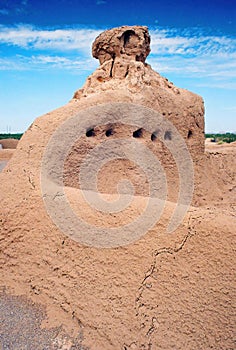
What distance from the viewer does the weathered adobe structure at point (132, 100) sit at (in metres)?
4.75

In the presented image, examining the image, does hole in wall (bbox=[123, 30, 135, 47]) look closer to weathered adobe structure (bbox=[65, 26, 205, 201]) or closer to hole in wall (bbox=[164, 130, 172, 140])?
weathered adobe structure (bbox=[65, 26, 205, 201])

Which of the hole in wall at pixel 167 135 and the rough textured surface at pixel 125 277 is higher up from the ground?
the hole in wall at pixel 167 135

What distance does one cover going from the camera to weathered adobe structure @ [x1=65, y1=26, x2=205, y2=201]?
4.75 meters

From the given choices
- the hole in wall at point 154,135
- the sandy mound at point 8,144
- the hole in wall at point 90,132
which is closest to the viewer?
the hole in wall at point 90,132

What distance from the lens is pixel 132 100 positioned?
4.98 metres

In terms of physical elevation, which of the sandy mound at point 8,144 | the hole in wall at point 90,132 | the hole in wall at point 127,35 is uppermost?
the hole in wall at point 127,35

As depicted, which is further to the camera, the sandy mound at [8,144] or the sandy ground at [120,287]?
the sandy mound at [8,144]

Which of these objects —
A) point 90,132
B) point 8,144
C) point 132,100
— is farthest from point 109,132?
point 8,144

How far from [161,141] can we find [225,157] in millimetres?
2868

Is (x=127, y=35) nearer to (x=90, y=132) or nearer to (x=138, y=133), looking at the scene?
(x=138, y=133)

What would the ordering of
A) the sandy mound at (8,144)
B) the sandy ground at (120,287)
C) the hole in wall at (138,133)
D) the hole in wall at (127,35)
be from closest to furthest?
the sandy ground at (120,287) → the hole in wall at (138,133) → the hole in wall at (127,35) → the sandy mound at (8,144)

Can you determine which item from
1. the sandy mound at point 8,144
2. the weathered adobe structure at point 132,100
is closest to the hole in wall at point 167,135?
the weathered adobe structure at point 132,100

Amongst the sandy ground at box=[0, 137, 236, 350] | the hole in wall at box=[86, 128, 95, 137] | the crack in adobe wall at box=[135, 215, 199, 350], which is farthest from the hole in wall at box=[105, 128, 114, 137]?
the crack in adobe wall at box=[135, 215, 199, 350]

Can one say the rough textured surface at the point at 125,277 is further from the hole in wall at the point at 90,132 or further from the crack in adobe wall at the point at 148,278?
the hole in wall at the point at 90,132
